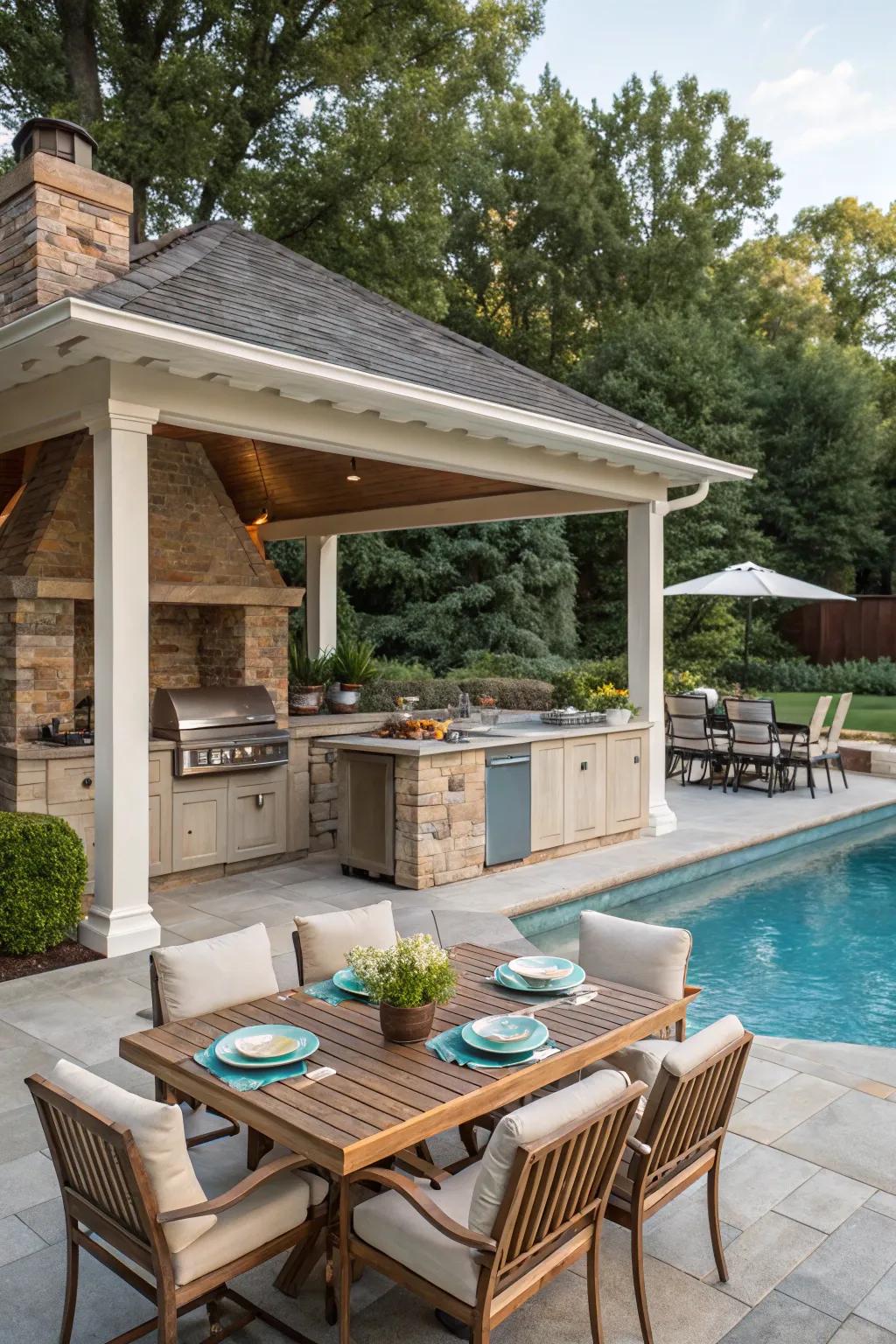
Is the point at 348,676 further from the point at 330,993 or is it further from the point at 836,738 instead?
the point at 330,993

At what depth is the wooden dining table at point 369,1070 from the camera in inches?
98.0

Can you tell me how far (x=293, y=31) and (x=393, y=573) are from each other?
8.64m

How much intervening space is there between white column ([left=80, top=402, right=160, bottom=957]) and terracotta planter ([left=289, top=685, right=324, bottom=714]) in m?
3.38

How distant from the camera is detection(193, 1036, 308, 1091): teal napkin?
2.70 metres

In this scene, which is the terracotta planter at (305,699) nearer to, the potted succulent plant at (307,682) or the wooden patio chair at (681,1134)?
the potted succulent plant at (307,682)

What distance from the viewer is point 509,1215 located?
89.0 inches

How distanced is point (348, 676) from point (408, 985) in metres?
6.66

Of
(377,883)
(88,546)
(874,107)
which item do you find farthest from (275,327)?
(874,107)

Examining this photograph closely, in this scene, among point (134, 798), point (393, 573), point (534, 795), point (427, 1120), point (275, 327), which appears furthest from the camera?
point (393, 573)

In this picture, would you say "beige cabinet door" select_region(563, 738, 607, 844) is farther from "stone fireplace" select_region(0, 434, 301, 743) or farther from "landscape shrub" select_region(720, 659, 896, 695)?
"landscape shrub" select_region(720, 659, 896, 695)

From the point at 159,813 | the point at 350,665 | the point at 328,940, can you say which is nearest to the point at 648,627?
the point at 350,665

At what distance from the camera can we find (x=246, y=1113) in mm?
2625

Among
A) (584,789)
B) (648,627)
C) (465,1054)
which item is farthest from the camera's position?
(648,627)

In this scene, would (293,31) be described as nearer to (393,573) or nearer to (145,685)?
(393,573)
